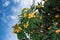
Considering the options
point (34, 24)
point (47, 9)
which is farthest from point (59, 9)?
point (34, 24)

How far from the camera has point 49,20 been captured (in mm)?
2939

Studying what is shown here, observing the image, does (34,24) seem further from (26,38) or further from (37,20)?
(26,38)

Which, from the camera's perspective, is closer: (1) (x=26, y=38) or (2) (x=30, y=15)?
(2) (x=30, y=15)

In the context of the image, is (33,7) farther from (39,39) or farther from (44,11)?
(39,39)

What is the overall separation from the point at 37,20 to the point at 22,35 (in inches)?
9.0

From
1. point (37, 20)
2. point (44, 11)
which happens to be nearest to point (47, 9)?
point (44, 11)

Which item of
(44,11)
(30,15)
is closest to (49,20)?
(44,11)

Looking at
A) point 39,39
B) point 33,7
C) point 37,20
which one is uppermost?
point 33,7

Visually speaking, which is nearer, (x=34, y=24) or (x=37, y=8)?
(x=34, y=24)

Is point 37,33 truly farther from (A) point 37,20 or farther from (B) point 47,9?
(B) point 47,9

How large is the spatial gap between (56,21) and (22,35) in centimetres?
39

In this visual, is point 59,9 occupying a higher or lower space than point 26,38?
higher

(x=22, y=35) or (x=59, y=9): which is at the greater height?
(x=59, y=9)

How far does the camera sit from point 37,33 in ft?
9.14
